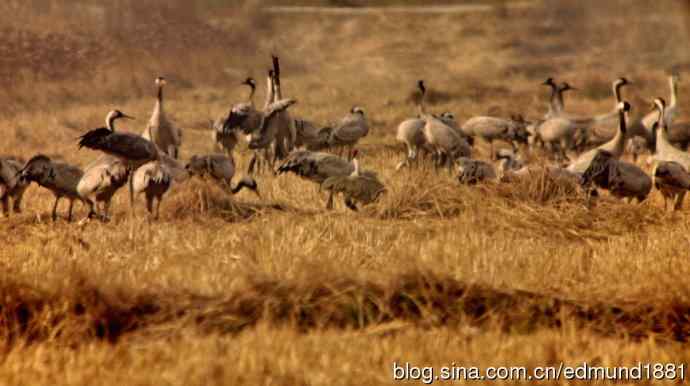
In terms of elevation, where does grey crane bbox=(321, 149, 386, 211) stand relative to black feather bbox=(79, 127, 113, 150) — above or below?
below

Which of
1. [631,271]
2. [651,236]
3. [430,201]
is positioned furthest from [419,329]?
[430,201]

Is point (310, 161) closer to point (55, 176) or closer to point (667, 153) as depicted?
point (55, 176)

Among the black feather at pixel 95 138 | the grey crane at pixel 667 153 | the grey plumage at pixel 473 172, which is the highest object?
the black feather at pixel 95 138

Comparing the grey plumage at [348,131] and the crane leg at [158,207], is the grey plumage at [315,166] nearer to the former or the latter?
the crane leg at [158,207]

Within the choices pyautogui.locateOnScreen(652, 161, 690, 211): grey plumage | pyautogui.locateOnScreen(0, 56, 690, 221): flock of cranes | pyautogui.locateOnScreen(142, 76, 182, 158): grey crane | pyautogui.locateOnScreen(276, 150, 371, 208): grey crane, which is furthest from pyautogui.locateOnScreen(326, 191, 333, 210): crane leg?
pyautogui.locateOnScreen(142, 76, 182, 158): grey crane

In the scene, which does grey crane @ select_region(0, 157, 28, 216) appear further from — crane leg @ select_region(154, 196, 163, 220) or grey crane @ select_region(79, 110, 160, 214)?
crane leg @ select_region(154, 196, 163, 220)

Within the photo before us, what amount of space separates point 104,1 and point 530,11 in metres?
18.5

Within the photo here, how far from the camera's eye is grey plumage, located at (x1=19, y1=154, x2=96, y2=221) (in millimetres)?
8719

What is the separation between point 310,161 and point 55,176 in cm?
225

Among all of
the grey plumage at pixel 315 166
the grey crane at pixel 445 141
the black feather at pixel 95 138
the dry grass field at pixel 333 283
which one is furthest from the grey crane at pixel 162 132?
the black feather at pixel 95 138

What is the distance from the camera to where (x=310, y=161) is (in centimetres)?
1001

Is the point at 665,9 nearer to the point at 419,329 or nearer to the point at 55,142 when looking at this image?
the point at 55,142

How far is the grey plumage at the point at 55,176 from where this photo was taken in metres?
8.72

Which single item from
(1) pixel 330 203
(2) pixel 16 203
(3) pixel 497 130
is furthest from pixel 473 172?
(3) pixel 497 130
